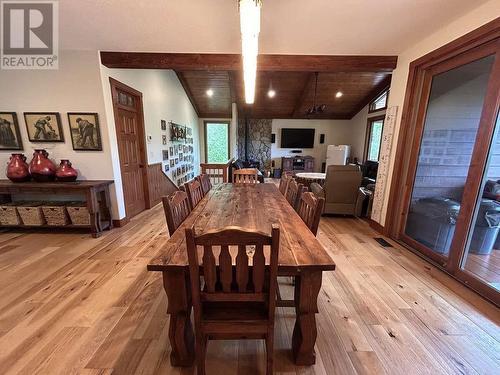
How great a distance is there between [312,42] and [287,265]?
9.24 feet

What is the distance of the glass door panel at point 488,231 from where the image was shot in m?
1.95

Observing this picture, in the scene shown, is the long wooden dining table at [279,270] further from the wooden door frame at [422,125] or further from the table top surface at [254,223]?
the wooden door frame at [422,125]

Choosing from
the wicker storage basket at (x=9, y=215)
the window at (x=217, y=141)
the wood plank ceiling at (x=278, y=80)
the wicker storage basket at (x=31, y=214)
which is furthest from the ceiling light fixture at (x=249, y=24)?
the window at (x=217, y=141)

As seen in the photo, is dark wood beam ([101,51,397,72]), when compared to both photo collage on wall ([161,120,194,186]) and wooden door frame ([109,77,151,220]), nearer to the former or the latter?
wooden door frame ([109,77,151,220])

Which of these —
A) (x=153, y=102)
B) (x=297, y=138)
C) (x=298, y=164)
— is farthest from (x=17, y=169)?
(x=297, y=138)

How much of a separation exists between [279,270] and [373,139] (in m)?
7.52

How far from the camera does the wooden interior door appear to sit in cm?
342

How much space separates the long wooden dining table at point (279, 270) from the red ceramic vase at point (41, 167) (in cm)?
260

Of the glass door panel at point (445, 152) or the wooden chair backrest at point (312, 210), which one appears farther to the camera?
the glass door panel at point (445, 152)

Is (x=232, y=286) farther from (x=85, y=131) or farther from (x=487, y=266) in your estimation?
(x=85, y=131)

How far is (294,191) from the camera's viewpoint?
235 centimetres

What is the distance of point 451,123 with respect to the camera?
244cm

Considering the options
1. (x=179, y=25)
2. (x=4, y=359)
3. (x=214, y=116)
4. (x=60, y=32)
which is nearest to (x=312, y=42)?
(x=179, y=25)

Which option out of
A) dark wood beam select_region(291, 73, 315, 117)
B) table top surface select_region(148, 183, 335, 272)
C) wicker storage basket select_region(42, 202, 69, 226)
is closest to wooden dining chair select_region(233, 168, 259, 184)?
table top surface select_region(148, 183, 335, 272)
